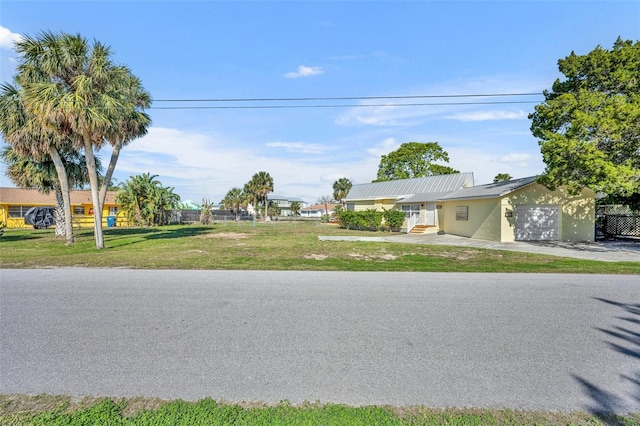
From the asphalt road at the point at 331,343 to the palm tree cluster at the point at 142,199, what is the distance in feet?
95.8

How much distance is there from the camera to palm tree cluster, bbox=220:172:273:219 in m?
57.5

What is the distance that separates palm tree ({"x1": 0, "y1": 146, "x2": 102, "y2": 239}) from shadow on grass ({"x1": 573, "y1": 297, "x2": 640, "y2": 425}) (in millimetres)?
23178

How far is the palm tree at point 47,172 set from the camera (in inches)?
776

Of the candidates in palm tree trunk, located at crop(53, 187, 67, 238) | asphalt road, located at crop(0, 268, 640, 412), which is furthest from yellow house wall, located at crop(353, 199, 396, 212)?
asphalt road, located at crop(0, 268, 640, 412)

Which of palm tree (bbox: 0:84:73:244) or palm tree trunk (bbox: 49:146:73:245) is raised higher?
palm tree (bbox: 0:84:73:244)

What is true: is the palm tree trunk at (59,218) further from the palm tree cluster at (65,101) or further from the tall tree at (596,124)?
the tall tree at (596,124)

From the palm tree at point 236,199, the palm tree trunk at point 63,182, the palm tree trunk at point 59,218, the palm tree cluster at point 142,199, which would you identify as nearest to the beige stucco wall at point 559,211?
the palm tree trunk at point 63,182

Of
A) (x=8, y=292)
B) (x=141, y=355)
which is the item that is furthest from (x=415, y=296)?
(x=8, y=292)

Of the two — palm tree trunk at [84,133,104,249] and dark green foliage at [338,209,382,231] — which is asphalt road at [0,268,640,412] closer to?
palm tree trunk at [84,133,104,249]

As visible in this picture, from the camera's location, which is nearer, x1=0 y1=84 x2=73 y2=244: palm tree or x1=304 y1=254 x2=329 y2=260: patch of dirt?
x1=304 y1=254 x2=329 y2=260: patch of dirt

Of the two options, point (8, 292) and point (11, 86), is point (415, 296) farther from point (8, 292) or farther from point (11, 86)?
point (11, 86)

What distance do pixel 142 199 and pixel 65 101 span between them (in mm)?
22362

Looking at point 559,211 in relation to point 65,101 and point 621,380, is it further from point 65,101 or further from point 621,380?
point 65,101

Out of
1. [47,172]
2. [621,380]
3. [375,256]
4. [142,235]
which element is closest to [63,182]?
[47,172]
